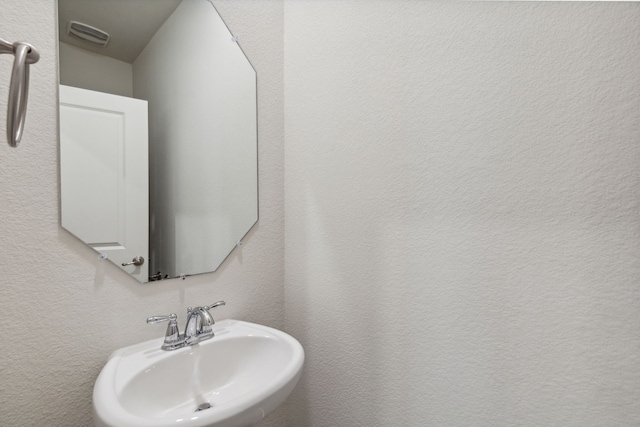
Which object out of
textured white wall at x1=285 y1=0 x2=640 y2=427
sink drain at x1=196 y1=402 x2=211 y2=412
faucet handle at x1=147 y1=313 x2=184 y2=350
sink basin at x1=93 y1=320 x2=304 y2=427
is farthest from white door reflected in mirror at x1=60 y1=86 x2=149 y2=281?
textured white wall at x1=285 y1=0 x2=640 y2=427

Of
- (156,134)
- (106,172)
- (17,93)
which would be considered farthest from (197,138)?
(17,93)

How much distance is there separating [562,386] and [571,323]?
153 millimetres

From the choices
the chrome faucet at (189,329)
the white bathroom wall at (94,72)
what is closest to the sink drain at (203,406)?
the chrome faucet at (189,329)

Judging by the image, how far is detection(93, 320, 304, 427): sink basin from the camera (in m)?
0.62

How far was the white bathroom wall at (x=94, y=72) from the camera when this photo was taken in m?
0.80

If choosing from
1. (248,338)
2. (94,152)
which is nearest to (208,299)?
(248,338)

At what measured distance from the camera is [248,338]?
100 cm

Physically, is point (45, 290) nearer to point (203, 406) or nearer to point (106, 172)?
point (106, 172)

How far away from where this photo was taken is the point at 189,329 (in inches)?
36.7

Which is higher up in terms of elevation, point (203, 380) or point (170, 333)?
point (170, 333)

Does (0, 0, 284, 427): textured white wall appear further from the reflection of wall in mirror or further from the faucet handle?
the reflection of wall in mirror

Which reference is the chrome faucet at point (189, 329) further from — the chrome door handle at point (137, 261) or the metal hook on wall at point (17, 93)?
the metal hook on wall at point (17, 93)

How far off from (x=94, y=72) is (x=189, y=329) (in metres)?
0.78

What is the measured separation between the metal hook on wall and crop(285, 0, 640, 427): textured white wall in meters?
0.82
